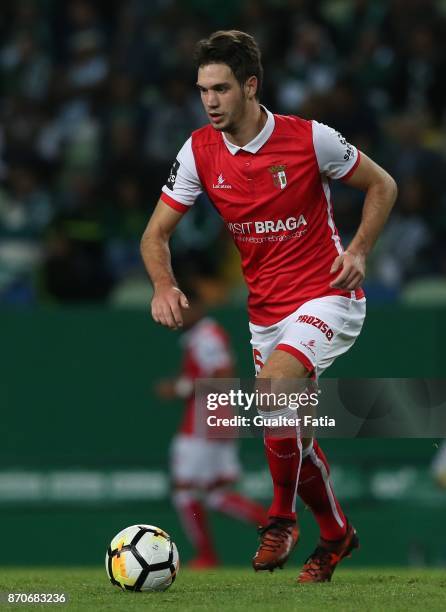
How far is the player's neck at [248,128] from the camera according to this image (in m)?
7.36

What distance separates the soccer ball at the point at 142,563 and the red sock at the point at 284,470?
21.9 inches

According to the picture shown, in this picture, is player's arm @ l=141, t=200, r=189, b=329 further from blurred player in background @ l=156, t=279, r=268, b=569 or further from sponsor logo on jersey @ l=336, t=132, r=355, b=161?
blurred player in background @ l=156, t=279, r=268, b=569

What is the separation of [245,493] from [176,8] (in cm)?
573

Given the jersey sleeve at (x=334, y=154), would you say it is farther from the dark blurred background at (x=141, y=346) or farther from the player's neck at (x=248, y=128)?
the dark blurred background at (x=141, y=346)

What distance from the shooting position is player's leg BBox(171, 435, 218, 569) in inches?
527

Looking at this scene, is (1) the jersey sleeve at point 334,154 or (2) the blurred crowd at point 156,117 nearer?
(1) the jersey sleeve at point 334,154

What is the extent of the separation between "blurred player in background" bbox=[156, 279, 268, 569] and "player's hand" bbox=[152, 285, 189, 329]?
600 cm

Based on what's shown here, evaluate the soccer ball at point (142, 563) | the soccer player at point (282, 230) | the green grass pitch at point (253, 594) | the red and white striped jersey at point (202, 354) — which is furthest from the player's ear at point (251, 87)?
the red and white striped jersey at point (202, 354)

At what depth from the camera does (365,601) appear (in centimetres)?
652

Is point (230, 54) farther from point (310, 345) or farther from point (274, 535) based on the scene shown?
Answer: point (274, 535)

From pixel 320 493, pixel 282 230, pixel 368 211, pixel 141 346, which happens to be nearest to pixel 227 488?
pixel 141 346

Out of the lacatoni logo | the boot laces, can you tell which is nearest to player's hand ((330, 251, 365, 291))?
the lacatoni logo

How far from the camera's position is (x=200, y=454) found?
13.6 meters

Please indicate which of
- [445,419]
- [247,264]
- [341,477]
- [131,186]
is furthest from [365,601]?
[131,186]
